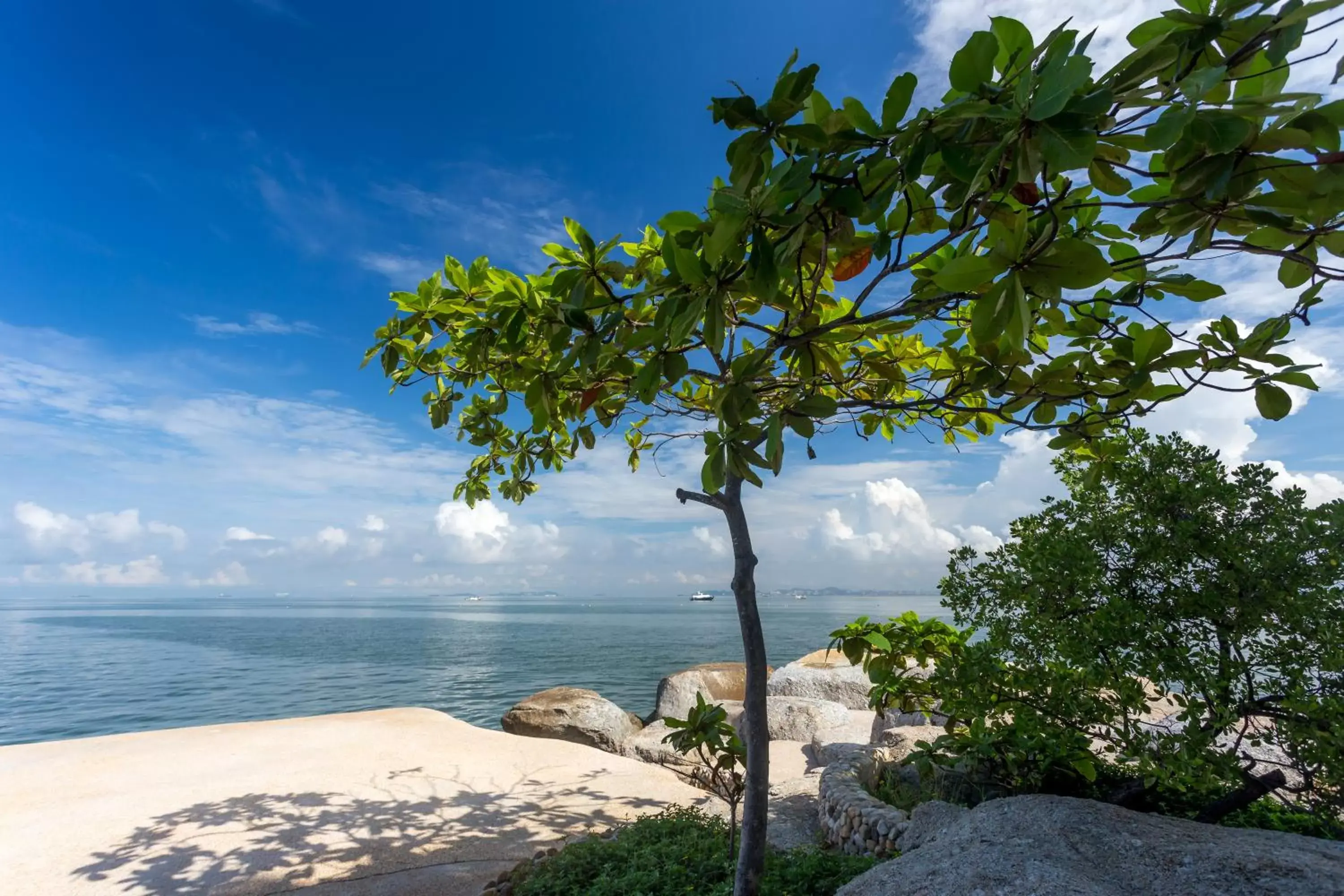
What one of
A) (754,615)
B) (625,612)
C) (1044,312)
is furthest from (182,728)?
(625,612)

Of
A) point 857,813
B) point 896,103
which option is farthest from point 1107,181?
point 857,813

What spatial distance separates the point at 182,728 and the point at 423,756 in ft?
16.9

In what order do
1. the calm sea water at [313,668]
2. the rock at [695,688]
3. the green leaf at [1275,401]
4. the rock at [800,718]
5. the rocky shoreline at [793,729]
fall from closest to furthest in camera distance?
1. the green leaf at [1275,401]
2. the rocky shoreline at [793,729]
3. the rock at [800,718]
4. the rock at [695,688]
5. the calm sea water at [313,668]

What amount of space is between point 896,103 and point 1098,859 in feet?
10.5

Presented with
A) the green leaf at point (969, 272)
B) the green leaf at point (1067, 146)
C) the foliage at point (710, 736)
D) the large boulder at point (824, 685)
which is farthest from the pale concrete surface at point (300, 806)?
the green leaf at point (1067, 146)

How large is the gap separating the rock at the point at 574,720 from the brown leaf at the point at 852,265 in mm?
10154

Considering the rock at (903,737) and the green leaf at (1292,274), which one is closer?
the green leaf at (1292,274)

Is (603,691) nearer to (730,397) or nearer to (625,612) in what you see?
(730,397)

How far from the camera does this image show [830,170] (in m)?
1.68

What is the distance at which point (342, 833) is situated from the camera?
5.98 meters

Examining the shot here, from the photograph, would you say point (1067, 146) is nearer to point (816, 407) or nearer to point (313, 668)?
point (816, 407)

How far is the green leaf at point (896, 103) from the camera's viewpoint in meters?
1.56

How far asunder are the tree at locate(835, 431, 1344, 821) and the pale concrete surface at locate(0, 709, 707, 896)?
3.90 metres

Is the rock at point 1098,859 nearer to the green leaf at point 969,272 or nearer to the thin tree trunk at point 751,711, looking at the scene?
the thin tree trunk at point 751,711
